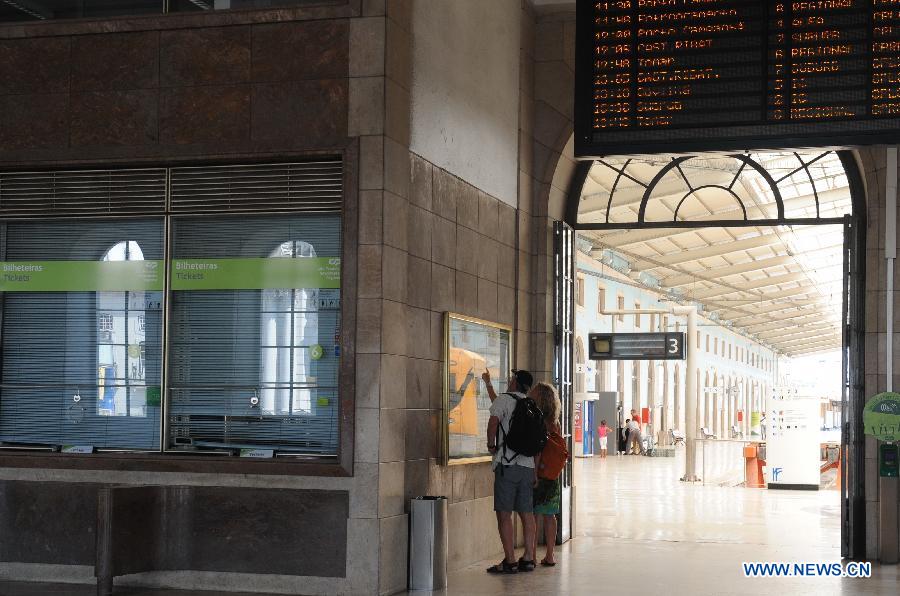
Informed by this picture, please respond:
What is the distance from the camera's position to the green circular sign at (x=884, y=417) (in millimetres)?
10930

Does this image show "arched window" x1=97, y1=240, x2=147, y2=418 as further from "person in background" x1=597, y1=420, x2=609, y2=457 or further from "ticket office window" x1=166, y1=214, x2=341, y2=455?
"person in background" x1=597, y1=420, x2=609, y2=457

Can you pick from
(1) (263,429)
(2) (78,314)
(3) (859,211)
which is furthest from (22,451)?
(3) (859,211)

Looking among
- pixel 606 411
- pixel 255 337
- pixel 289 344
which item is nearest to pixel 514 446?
pixel 289 344

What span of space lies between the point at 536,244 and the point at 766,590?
180 inches

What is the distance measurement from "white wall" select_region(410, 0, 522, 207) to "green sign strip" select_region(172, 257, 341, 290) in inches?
48.2

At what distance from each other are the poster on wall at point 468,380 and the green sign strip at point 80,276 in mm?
2408

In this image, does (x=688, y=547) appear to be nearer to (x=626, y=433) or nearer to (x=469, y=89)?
(x=469, y=89)

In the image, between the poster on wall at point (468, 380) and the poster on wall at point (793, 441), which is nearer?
the poster on wall at point (468, 380)

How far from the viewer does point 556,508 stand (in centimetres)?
1014

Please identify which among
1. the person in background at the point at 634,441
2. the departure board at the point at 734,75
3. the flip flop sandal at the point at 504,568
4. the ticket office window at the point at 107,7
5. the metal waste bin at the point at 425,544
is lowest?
the person in background at the point at 634,441

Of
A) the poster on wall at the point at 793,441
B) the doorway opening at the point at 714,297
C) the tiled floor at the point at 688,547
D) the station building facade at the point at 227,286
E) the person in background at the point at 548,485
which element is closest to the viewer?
the station building facade at the point at 227,286

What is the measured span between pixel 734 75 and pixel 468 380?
133 inches

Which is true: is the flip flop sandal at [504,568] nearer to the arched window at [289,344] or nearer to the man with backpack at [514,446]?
the man with backpack at [514,446]

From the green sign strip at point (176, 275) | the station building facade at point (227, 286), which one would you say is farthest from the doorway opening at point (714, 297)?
the green sign strip at point (176, 275)
